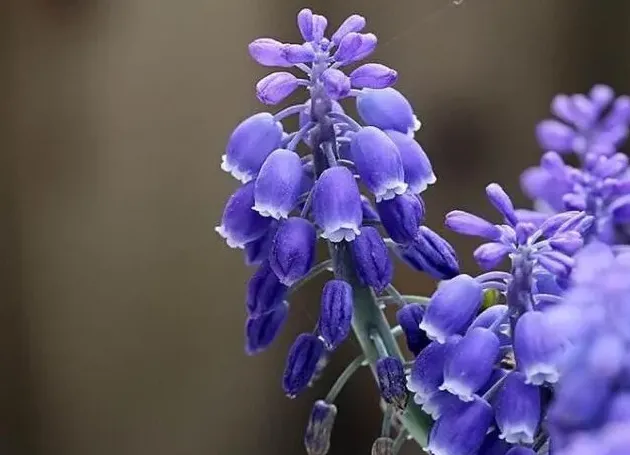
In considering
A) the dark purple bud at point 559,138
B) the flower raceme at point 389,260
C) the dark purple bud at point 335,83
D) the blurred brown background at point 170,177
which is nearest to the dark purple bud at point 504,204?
the flower raceme at point 389,260

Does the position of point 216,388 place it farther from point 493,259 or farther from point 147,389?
point 493,259

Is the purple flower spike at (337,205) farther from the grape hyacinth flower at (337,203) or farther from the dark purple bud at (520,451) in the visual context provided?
the dark purple bud at (520,451)

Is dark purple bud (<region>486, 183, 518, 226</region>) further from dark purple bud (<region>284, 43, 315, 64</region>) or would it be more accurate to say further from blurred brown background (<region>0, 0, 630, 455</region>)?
blurred brown background (<region>0, 0, 630, 455</region>)

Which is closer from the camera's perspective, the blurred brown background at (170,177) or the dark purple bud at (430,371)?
the dark purple bud at (430,371)

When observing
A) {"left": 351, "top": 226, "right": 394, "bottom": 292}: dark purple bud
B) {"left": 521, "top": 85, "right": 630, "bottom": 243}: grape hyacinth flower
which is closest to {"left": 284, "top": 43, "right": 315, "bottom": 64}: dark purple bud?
{"left": 351, "top": 226, "right": 394, "bottom": 292}: dark purple bud

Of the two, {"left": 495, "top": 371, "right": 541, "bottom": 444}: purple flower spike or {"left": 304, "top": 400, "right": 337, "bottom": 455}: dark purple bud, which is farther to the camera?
{"left": 304, "top": 400, "right": 337, "bottom": 455}: dark purple bud

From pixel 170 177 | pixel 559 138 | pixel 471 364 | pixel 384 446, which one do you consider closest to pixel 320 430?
pixel 384 446

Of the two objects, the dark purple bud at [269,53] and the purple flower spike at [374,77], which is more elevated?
the dark purple bud at [269,53]
